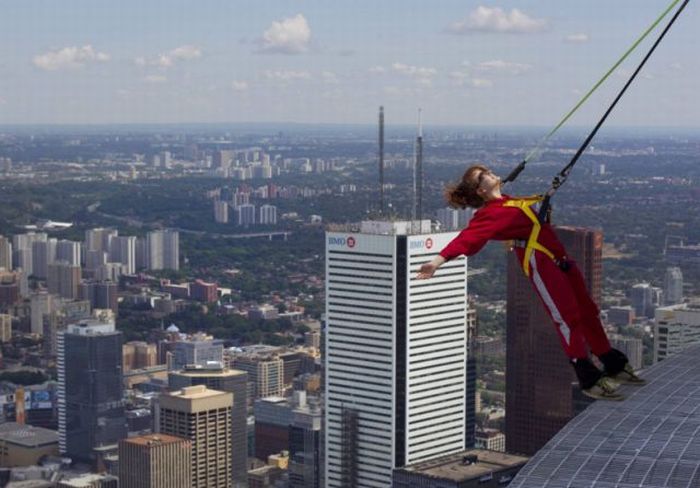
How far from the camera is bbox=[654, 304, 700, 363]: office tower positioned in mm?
18922

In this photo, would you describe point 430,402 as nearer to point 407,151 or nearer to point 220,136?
point 407,151

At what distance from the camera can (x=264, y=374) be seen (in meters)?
28.1

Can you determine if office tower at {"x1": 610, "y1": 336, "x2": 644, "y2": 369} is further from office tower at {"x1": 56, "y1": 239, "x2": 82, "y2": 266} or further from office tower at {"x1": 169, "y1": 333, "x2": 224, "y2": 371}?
office tower at {"x1": 56, "y1": 239, "x2": 82, "y2": 266}

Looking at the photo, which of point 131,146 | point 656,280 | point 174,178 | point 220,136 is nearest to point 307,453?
point 656,280

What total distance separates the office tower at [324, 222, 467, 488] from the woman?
13377mm

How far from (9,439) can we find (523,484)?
21.2 m

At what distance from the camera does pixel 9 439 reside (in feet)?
78.1

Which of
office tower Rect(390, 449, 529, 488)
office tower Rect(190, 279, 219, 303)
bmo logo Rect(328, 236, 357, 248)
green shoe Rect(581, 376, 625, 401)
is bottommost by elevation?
office tower Rect(190, 279, 219, 303)

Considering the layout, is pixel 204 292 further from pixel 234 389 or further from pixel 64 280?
pixel 234 389

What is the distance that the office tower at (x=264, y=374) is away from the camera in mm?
27641

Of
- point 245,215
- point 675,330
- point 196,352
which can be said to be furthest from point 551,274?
point 245,215

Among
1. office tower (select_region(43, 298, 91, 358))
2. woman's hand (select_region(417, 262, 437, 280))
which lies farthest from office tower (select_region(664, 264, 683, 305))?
woman's hand (select_region(417, 262, 437, 280))

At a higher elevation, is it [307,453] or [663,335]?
[663,335]

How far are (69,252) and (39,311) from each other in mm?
9179
